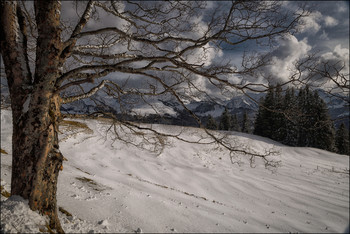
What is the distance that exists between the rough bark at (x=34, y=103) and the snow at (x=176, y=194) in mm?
208

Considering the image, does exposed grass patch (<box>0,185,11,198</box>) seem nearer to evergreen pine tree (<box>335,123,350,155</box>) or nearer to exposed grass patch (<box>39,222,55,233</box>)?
exposed grass patch (<box>39,222,55,233</box>)

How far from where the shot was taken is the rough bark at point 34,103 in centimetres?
193

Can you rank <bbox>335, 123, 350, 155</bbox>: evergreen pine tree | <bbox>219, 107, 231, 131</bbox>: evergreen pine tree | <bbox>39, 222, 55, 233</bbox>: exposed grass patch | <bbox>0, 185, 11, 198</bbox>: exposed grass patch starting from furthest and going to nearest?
<bbox>219, 107, 231, 131</bbox>: evergreen pine tree → <bbox>335, 123, 350, 155</bbox>: evergreen pine tree → <bbox>0, 185, 11, 198</bbox>: exposed grass patch → <bbox>39, 222, 55, 233</bbox>: exposed grass patch

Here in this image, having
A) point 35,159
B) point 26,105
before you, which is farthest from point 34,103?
point 35,159

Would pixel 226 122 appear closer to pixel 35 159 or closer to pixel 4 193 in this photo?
pixel 4 193

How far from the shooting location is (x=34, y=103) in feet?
6.43

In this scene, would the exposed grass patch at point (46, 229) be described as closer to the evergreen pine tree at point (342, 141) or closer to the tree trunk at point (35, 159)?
the tree trunk at point (35, 159)

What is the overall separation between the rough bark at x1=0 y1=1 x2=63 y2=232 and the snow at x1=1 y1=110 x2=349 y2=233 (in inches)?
8.2

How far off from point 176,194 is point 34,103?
14.1 feet

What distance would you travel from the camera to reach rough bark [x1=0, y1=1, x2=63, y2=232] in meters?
1.93

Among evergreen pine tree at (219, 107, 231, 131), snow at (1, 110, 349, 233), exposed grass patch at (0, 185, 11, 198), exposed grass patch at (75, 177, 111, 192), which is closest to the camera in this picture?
exposed grass patch at (0, 185, 11, 198)

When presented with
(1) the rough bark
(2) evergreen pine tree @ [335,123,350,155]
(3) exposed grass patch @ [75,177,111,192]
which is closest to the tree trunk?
(1) the rough bark

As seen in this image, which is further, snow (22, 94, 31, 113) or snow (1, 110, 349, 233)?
snow (1, 110, 349, 233)

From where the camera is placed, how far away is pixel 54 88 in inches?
84.7
